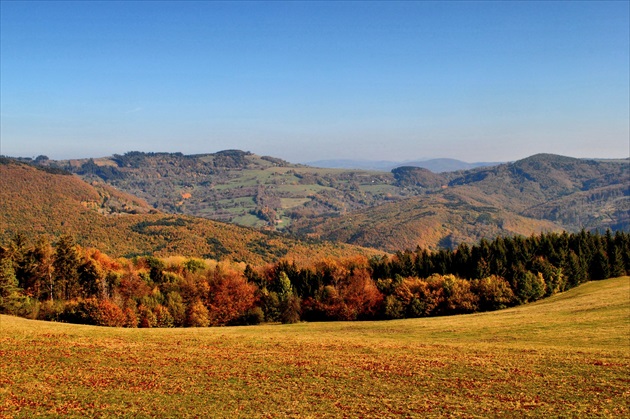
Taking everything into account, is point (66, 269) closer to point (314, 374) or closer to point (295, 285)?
point (295, 285)

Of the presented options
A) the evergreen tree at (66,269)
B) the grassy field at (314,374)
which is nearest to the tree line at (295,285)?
the evergreen tree at (66,269)

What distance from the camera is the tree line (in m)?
77.5

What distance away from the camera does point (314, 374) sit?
32312 mm

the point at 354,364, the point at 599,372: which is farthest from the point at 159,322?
the point at 599,372

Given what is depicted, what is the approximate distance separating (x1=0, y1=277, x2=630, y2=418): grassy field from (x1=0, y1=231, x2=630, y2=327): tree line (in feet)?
97.9

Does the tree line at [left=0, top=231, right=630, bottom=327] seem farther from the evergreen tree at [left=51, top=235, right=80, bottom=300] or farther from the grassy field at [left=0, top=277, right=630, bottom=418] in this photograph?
the grassy field at [left=0, top=277, right=630, bottom=418]

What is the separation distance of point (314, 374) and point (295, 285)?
233 ft

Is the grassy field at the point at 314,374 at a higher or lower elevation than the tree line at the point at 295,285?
higher

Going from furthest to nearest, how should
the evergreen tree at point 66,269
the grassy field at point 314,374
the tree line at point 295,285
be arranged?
the evergreen tree at point 66,269
the tree line at point 295,285
the grassy field at point 314,374

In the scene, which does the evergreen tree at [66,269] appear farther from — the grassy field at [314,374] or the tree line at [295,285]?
the grassy field at [314,374]

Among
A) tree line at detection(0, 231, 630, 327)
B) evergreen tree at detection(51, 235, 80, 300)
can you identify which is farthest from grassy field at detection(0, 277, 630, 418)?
evergreen tree at detection(51, 235, 80, 300)

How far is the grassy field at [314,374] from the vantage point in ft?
81.7

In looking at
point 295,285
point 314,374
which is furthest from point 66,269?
point 314,374

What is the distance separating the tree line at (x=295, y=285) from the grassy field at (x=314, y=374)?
97.9 feet
